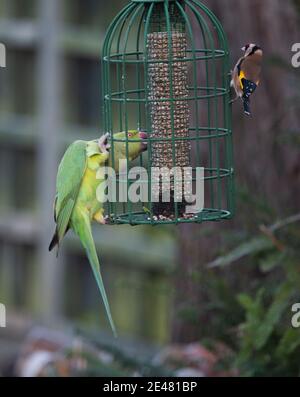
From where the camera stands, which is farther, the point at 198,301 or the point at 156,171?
the point at 198,301

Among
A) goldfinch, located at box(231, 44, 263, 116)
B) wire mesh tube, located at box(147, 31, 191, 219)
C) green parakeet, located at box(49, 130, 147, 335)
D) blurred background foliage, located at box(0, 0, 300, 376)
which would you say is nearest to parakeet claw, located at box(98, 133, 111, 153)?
green parakeet, located at box(49, 130, 147, 335)

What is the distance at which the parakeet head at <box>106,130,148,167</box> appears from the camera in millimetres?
4215

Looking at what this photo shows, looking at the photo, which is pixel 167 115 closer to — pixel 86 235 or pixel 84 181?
pixel 84 181

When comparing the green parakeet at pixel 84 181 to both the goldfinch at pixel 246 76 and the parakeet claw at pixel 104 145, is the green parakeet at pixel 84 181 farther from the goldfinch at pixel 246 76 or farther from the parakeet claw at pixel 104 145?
the goldfinch at pixel 246 76

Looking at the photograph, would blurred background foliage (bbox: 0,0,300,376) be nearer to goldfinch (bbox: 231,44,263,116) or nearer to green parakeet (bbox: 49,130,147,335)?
goldfinch (bbox: 231,44,263,116)

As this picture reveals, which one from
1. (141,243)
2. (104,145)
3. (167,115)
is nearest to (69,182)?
(104,145)

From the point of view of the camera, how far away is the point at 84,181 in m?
4.28

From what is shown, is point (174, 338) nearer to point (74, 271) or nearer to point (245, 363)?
point (245, 363)

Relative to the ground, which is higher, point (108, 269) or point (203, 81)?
point (203, 81)

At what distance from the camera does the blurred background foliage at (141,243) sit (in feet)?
15.4

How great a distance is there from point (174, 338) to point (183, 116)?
7.44ft

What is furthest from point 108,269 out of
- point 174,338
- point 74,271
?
point 174,338

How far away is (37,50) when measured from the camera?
9.18 m

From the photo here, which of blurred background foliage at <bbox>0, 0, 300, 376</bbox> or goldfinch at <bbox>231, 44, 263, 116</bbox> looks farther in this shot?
blurred background foliage at <bbox>0, 0, 300, 376</bbox>
